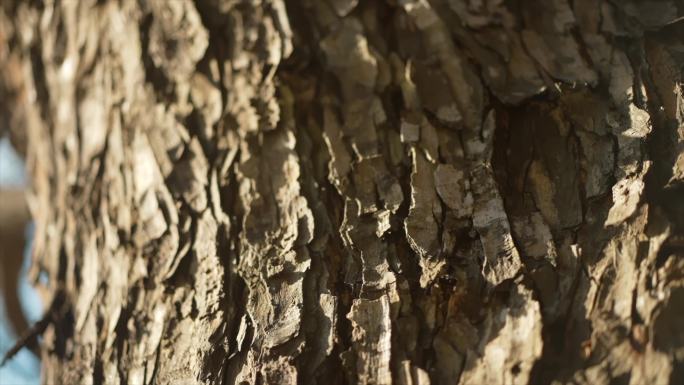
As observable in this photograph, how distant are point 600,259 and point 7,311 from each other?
1.74 meters

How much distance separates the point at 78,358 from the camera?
1.30 m

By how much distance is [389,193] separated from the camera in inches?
45.1

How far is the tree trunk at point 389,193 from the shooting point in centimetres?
109

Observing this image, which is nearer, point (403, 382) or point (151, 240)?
point (403, 382)

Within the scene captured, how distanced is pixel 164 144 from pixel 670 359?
0.86 metres

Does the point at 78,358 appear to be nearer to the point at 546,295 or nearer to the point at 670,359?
the point at 546,295

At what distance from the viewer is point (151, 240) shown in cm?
123

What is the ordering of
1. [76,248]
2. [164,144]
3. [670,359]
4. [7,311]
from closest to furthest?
[670,359], [164,144], [76,248], [7,311]

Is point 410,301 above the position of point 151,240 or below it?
below

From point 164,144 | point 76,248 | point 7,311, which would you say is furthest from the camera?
point 7,311

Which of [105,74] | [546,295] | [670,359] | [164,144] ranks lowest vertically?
[670,359]

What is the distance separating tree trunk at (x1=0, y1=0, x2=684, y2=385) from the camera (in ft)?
3.57

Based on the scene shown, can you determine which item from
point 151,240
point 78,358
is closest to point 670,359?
point 151,240

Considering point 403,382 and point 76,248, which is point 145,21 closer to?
point 76,248
